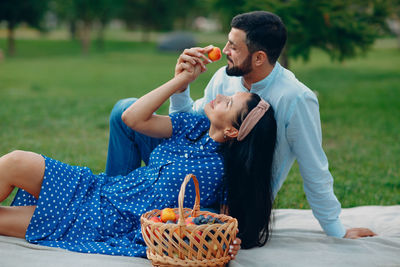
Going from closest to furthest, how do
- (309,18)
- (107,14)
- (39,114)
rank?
(39,114), (309,18), (107,14)

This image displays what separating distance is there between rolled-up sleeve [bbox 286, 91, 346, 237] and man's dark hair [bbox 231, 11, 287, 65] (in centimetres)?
45

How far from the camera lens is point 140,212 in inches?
142

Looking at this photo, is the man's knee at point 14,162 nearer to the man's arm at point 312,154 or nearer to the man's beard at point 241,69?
the man's beard at point 241,69

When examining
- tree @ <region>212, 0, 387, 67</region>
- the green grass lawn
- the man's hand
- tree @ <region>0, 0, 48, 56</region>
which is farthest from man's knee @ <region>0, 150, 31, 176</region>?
tree @ <region>0, 0, 48, 56</region>

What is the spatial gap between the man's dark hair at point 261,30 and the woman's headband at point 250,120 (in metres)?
0.53

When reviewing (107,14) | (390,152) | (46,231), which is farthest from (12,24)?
(46,231)

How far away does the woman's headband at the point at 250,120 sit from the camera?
3.52 m

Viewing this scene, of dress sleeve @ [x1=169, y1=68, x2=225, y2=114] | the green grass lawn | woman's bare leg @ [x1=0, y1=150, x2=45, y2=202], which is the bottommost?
the green grass lawn

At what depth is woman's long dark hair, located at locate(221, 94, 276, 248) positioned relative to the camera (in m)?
3.59

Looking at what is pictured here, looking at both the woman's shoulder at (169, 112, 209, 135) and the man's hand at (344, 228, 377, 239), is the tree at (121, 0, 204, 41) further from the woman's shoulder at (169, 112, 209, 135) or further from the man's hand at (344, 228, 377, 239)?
the man's hand at (344, 228, 377, 239)

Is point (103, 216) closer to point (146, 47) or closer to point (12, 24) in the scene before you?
point (12, 24)

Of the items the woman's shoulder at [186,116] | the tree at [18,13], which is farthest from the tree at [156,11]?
the woman's shoulder at [186,116]

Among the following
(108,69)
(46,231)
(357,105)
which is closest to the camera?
(46,231)

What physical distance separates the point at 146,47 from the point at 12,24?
32.1ft
